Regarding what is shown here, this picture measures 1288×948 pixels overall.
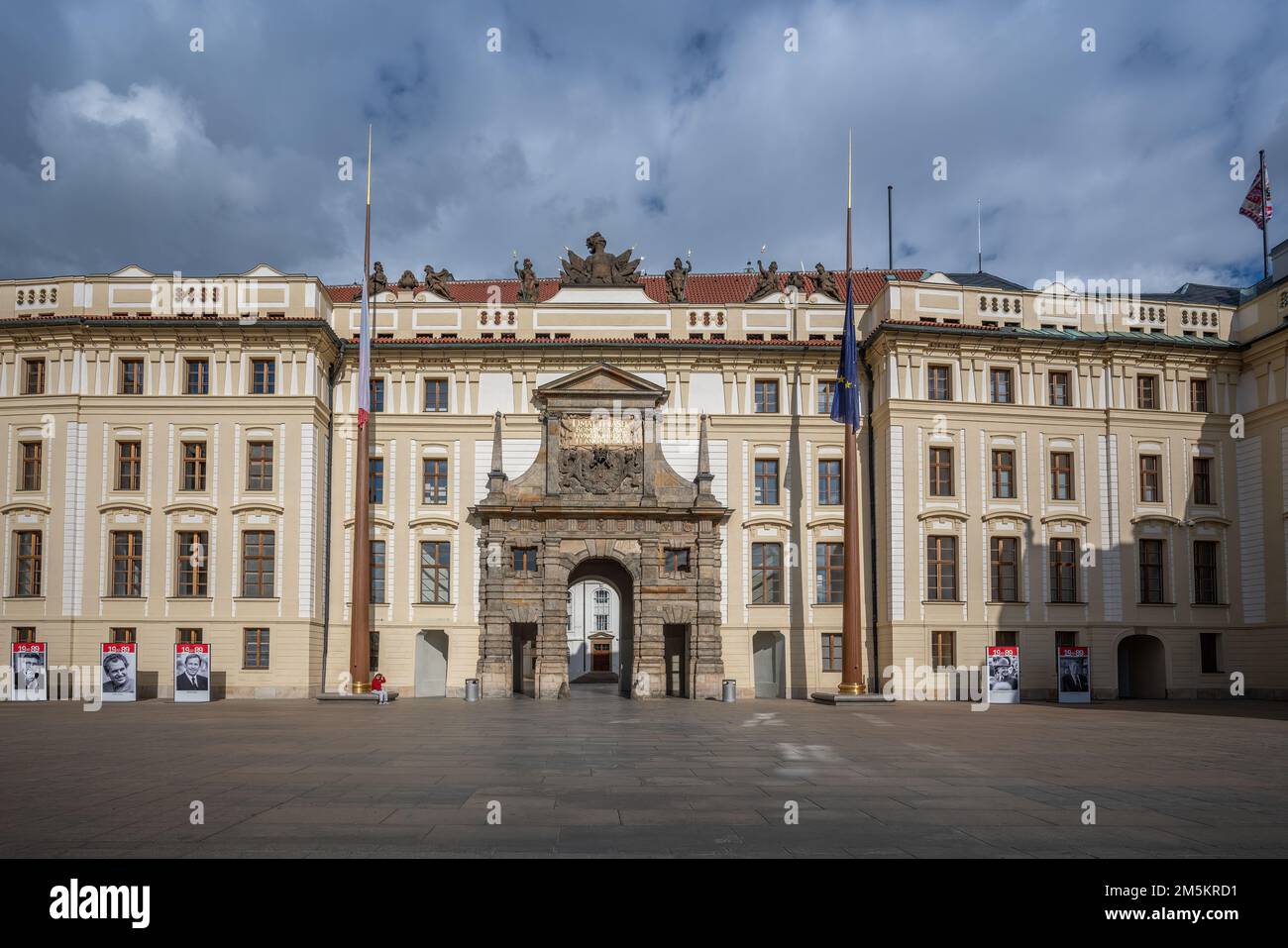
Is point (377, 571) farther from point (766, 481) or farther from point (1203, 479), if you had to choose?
point (1203, 479)

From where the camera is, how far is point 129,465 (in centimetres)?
4356

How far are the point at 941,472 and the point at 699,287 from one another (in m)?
17.8

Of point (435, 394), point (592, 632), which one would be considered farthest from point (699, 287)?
point (592, 632)

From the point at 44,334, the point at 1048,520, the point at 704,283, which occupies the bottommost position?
the point at 1048,520

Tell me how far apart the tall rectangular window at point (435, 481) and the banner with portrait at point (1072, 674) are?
24.3 metres

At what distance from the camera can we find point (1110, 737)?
83.5ft

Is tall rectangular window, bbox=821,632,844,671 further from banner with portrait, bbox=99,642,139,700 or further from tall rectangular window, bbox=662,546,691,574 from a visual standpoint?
banner with portrait, bbox=99,642,139,700

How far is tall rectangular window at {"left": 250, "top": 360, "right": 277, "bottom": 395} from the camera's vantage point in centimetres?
4381

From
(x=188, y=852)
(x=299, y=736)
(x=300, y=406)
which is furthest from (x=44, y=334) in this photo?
(x=188, y=852)

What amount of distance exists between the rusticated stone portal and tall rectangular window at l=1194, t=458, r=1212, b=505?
1956cm

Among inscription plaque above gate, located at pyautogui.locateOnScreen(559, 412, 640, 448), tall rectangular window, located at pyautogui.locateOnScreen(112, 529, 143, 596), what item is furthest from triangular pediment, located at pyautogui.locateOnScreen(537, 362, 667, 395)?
tall rectangular window, located at pyautogui.locateOnScreen(112, 529, 143, 596)

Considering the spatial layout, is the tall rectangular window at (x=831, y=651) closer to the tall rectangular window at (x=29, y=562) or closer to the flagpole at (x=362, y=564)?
the flagpole at (x=362, y=564)
